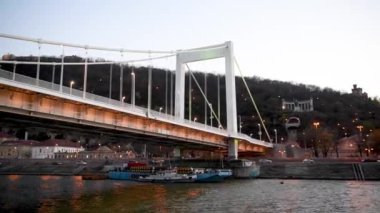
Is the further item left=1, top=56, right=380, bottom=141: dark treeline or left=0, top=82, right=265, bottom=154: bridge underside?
left=1, top=56, right=380, bottom=141: dark treeline

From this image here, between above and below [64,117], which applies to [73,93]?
above

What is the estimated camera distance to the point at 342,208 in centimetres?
2403

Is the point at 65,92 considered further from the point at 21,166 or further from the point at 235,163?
the point at 21,166

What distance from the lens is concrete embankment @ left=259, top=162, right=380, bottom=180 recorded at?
168ft

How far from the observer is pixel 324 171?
5512cm

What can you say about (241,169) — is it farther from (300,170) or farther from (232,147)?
(300,170)

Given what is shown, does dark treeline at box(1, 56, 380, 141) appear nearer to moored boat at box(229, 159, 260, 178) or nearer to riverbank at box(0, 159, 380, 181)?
riverbank at box(0, 159, 380, 181)

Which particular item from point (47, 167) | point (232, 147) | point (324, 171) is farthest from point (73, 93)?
point (47, 167)

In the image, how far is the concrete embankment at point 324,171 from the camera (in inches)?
2019

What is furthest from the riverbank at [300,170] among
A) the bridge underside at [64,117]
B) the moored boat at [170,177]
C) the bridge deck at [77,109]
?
the bridge underside at [64,117]

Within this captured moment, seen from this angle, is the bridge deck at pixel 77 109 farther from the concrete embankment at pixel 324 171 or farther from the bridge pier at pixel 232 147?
the concrete embankment at pixel 324 171

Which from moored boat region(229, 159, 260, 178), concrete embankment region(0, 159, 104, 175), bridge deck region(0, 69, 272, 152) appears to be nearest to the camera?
bridge deck region(0, 69, 272, 152)

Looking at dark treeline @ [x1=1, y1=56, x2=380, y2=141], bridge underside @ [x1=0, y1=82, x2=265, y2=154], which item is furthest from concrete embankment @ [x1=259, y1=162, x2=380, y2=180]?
dark treeline @ [x1=1, y1=56, x2=380, y2=141]

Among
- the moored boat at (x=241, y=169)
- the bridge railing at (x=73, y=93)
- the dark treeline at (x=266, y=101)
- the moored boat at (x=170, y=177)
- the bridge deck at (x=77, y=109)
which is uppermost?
the dark treeline at (x=266, y=101)
